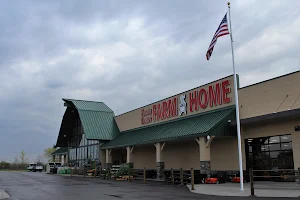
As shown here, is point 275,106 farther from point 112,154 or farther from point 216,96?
point 112,154

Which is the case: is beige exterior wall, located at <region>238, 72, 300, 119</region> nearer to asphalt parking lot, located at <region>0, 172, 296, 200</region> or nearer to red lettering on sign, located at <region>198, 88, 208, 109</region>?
red lettering on sign, located at <region>198, 88, 208, 109</region>

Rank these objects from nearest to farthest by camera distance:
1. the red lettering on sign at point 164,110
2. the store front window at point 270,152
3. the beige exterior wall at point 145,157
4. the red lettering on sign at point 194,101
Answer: the store front window at point 270,152 < the red lettering on sign at point 194,101 < the red lettering on sign at point 164,110 < the beige exterior wall at point 145,157

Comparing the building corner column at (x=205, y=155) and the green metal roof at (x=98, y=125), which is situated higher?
the green metal roof at (x=98, y=125)

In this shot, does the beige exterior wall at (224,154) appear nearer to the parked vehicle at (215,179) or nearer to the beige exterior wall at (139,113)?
the parked vehicle at (215,179)

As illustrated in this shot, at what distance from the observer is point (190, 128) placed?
24.0 m

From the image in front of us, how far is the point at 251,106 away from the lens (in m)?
21.3

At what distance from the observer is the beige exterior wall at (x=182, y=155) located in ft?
86.6

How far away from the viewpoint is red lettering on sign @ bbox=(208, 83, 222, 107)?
2406 cm

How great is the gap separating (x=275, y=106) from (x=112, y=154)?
2487cm

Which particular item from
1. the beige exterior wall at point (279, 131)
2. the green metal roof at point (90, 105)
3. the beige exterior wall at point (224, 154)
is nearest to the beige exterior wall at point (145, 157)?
the beige exterior wall at point (224, 154)

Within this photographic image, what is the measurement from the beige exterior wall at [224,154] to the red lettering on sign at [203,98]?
3.05 m

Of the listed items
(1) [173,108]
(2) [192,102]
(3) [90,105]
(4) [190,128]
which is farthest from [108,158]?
(4) [190,128]

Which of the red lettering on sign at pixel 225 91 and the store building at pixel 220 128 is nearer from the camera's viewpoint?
the store building at pixel 220 128

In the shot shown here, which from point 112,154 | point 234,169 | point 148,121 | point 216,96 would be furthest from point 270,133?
point 112,154
